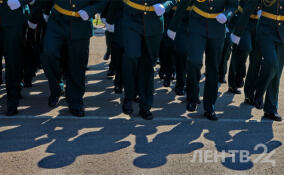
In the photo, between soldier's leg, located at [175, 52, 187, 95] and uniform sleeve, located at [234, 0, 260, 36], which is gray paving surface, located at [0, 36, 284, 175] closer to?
soldier's leg, located at [175, 52, 187, 95]

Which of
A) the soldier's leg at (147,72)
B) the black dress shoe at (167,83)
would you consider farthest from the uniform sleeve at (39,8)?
the black dress shoe at (167,83)

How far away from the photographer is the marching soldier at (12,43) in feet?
17.3

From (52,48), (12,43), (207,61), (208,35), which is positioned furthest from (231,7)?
(12,43)

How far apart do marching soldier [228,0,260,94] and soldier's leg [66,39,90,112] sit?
238 centimetres

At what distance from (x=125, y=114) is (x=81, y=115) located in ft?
1.78

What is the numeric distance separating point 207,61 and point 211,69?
11cm

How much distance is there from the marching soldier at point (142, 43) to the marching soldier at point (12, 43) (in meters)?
1.19

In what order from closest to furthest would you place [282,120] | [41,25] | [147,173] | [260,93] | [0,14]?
[147,173] → [0,14] → [282,120] → [260,93] → [41,25]

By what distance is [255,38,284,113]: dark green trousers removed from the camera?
5527 mm

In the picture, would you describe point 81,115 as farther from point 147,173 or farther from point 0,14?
point 147,173

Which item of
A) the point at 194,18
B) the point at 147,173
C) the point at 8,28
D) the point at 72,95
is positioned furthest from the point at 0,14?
the point at 147,173

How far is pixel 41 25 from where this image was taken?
21.5 ft
